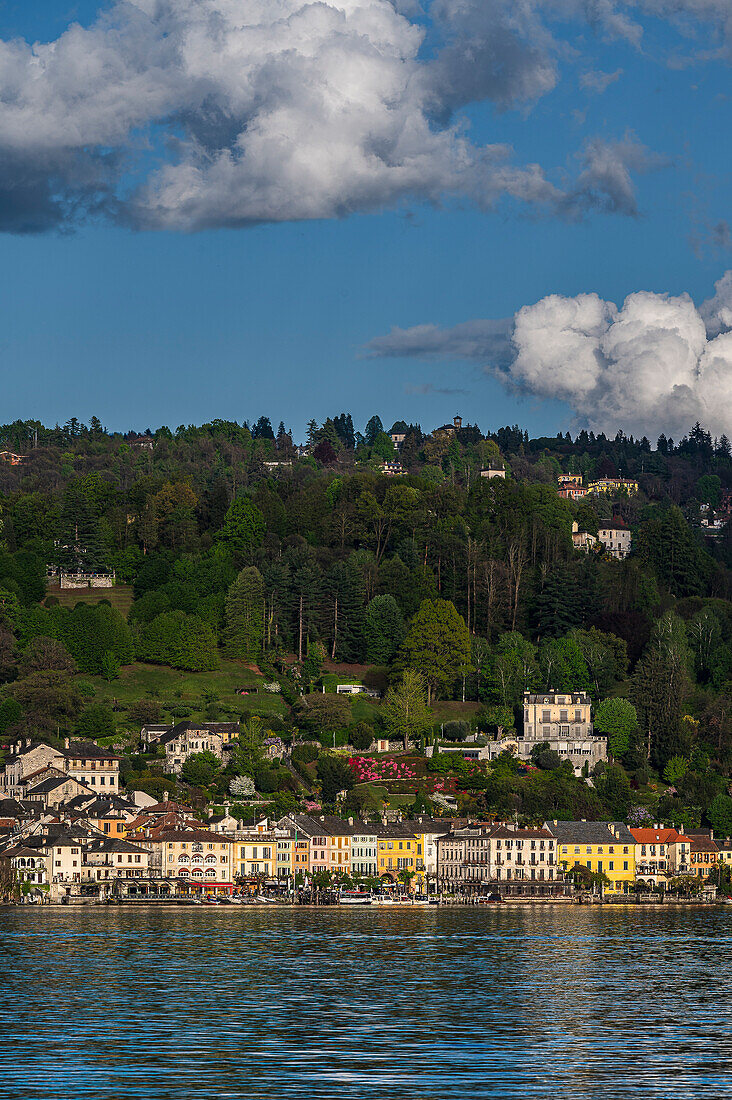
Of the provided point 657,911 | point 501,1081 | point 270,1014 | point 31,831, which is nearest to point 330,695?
point 31,831

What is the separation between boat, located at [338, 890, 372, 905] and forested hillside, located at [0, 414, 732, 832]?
35.6 feet

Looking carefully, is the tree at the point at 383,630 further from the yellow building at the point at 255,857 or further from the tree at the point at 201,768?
the yellow building at the point at 255,857

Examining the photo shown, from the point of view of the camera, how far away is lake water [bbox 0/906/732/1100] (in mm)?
42406

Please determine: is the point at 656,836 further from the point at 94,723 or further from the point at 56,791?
the point at 94,723

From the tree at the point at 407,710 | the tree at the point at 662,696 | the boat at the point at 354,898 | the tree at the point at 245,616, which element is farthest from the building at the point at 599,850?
the tree at the point at 245,616

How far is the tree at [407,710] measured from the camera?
134 m

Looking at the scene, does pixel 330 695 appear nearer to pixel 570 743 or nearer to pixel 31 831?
pixel 570 743

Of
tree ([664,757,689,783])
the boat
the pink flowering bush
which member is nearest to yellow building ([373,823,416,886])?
the boat

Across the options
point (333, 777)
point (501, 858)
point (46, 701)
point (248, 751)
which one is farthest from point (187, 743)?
point (501, 858)

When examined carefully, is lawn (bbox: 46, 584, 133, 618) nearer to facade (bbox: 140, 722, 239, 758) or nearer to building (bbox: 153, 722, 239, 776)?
facade (bbox: 140, 722, 239, 758)

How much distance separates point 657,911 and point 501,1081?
67.8 m

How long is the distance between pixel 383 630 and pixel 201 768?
106 feet

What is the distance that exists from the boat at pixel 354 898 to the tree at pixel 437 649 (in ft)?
110

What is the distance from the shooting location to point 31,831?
116 m
